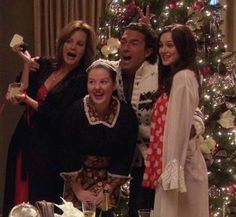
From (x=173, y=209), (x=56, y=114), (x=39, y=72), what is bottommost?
(x=173, y=209)

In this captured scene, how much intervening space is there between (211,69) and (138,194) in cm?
119

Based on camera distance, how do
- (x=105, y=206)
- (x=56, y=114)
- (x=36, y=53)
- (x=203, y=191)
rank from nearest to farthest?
(x=105, y=206), (x=203, y=191), (x=56, y=114), (x=36, y=53)

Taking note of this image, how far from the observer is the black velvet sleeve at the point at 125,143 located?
9.70 ft

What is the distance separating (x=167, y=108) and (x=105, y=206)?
57 centimetres

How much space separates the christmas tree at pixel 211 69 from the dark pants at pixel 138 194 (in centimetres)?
64

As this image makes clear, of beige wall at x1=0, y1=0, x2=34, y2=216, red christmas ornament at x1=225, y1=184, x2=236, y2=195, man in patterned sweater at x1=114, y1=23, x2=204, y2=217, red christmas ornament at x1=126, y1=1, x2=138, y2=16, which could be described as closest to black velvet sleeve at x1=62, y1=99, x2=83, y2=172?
man in patterned sweater at x1=114, y1=23, x2=204, y2=217

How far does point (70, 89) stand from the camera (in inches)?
124

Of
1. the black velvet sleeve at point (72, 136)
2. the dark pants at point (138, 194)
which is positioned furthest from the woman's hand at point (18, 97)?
the dark pants at point (138, 194)

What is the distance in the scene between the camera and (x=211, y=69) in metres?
3.86

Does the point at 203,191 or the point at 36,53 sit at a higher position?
the point at 36,53

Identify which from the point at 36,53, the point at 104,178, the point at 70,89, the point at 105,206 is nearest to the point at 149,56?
the point at 70,89

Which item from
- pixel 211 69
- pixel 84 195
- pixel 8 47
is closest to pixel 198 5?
pixel 211 69

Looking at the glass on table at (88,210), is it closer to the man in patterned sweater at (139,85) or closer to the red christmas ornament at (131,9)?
the man in patterned sweater at (139,85)

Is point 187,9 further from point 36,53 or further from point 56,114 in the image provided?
point 36,53
